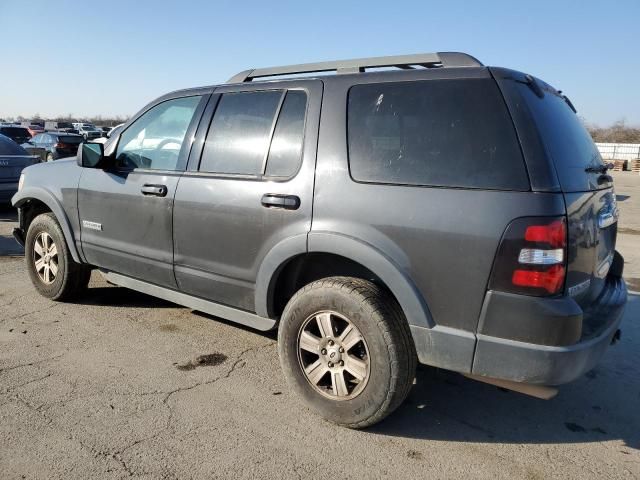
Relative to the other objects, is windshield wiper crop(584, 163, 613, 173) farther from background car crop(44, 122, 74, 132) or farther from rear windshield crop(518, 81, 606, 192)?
background car crop(44, 122, 74, 132)

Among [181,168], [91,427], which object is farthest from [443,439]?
[181,168]

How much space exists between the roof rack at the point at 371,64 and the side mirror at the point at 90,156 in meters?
1.28

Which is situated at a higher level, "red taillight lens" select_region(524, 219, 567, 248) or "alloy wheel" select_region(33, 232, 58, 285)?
"red taillight lens" select_region(524, 219, 567, 248)

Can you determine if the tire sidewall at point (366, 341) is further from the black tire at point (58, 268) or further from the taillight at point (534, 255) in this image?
the black tire at point (58, 268)

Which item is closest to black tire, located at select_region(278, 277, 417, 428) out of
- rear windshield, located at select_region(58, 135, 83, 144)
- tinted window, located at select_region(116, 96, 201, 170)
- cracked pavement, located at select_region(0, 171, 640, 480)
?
cracked pavement, located at select_region(0, 171, 640, 480)

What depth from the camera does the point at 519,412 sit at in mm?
3178

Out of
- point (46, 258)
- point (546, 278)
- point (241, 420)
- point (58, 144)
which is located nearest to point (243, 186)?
point (241, 420)

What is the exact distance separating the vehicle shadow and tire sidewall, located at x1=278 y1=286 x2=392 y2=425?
0.23 meters

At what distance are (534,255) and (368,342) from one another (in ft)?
3.10

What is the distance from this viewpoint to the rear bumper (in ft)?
7.72

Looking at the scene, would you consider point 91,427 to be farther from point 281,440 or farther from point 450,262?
point 450,262

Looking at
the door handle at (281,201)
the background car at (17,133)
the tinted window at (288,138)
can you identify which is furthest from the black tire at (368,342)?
the background car at (17,133)

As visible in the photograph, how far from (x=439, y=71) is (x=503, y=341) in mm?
1427

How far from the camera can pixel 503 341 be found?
2414 mm
